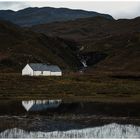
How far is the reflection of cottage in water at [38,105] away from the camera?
7801cm

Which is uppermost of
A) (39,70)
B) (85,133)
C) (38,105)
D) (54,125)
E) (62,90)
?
(39,70)

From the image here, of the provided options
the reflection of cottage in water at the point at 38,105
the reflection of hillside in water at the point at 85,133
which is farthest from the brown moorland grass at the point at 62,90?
the reflection of hillside in water at the point at 85,133

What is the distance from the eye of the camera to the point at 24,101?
296ft

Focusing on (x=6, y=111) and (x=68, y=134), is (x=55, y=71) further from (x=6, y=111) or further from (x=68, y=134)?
(x=68, y=134)

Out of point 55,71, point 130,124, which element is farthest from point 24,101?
point 55,71

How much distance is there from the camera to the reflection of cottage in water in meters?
78.0

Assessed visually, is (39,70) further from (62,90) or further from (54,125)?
(54,125)

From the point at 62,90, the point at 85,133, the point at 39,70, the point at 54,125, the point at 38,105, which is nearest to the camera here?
the point at 85,133

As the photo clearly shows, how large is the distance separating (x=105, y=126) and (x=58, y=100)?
3827 centimetres

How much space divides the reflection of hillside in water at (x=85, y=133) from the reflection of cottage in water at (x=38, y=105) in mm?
24197

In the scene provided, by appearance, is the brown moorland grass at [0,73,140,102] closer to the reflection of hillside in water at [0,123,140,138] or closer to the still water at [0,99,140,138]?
the still water at [0,99,140,138]

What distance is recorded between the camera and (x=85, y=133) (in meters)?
50.2

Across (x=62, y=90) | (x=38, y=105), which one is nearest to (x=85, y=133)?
(x=38, y=105)

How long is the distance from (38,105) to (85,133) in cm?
3354
